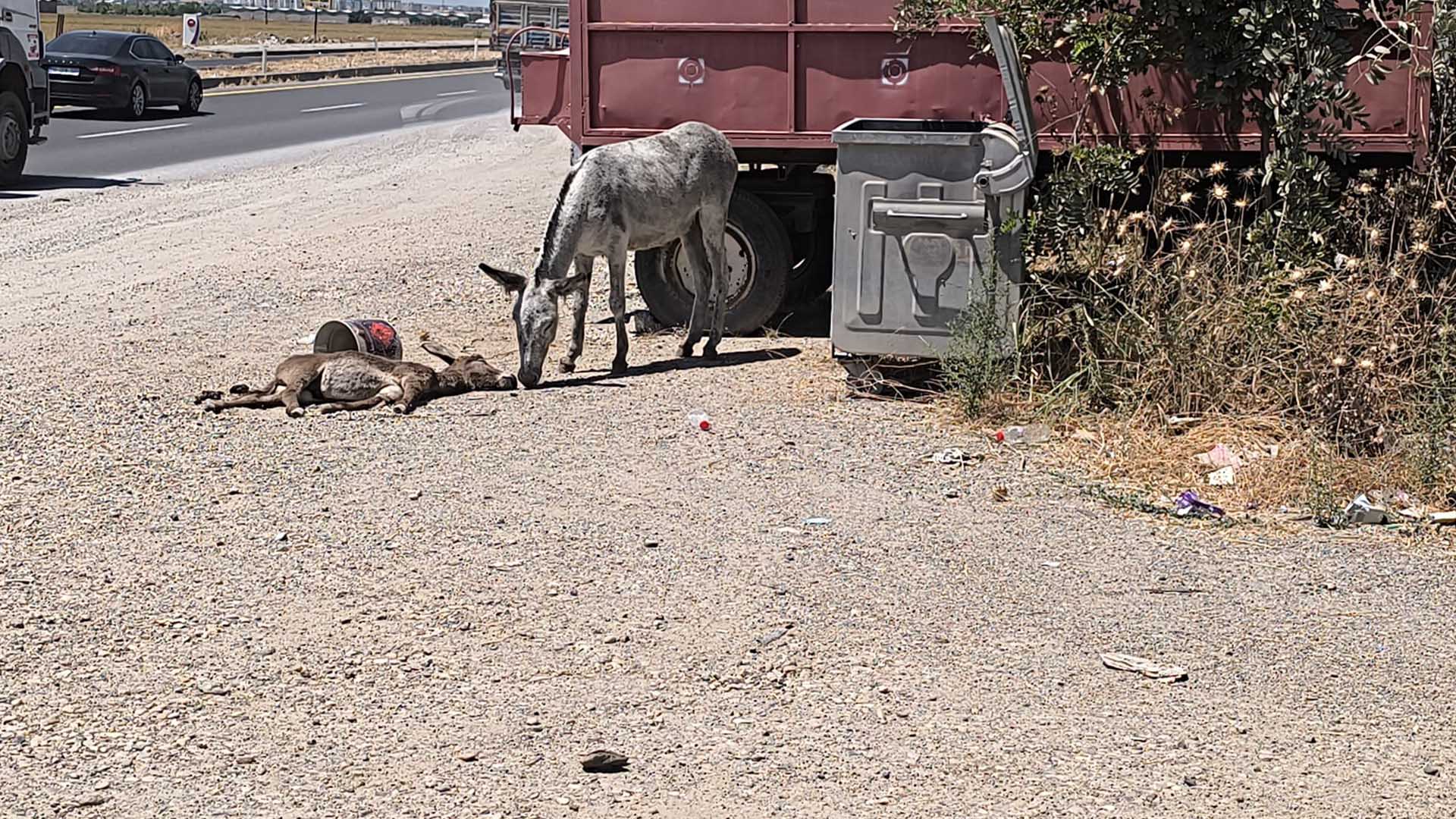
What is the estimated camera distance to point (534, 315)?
10.2m

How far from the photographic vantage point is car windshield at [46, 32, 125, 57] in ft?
108

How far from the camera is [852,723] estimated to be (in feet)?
17.4

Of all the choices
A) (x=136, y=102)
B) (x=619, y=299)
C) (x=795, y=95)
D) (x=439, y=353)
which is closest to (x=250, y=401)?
(x=439, y=353)

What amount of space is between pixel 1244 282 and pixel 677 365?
342 cm

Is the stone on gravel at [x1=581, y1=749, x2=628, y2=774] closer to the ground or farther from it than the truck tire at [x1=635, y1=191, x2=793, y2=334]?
closer to the ground

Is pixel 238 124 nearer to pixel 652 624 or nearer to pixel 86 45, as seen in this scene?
pixel 86 45

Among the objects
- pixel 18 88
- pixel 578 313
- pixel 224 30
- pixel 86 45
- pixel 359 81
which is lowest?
pixel 578 313

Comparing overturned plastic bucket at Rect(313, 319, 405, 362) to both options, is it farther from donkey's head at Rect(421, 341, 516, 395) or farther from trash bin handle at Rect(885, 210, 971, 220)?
trash bin handle at Rect(885, 210, 971, 220)

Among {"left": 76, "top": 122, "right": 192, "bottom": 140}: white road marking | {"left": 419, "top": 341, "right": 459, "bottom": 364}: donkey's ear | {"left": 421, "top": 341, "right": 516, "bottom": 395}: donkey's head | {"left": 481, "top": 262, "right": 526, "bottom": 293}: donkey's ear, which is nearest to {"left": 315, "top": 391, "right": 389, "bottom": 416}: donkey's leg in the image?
{"left": 421, "top": 341, "right": 516, "bottom": 395}: donkey's head

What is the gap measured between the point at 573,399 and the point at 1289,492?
3.84 m

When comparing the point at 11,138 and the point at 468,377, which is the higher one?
Answer: the point at 11,138

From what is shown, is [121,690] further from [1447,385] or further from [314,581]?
[1447,385]

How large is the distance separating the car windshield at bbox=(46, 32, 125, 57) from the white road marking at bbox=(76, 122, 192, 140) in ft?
6.86

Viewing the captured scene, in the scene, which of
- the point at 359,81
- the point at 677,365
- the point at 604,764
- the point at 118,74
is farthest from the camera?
the point at 359,81
